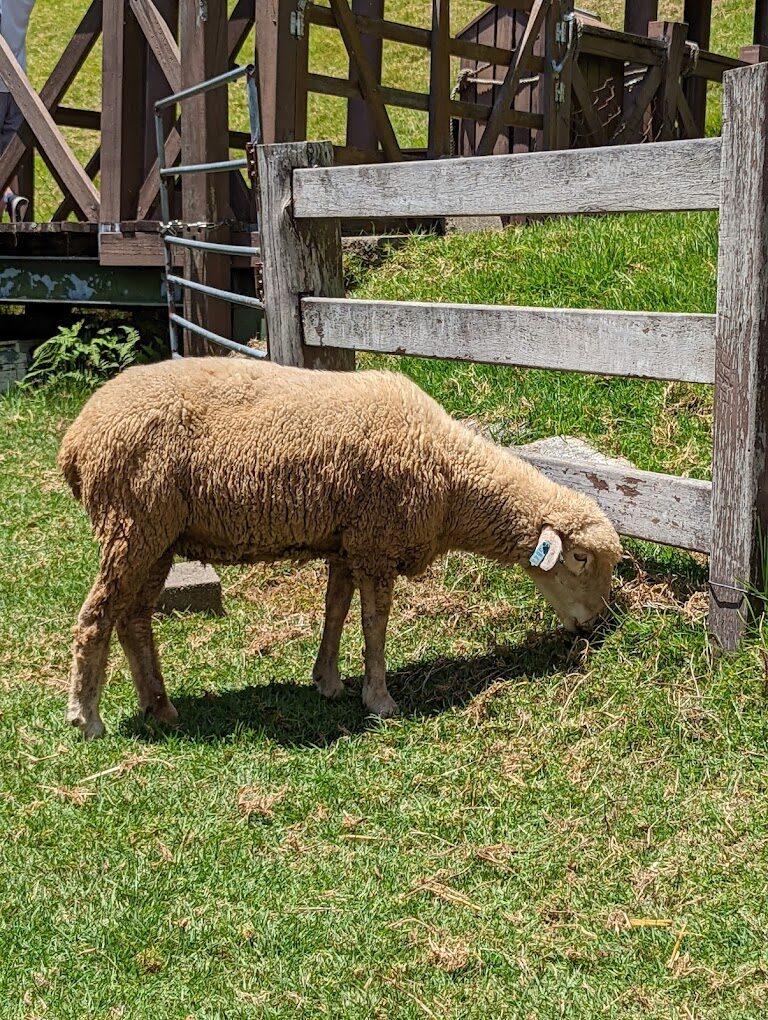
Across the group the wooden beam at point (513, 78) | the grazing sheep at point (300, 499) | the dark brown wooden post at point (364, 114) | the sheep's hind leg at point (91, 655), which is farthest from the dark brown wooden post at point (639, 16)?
the sheep's hind leg at point (91, 655)

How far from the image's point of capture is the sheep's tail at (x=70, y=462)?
4.04 m

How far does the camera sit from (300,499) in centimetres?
409

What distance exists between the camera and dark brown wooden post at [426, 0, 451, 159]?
880 cm

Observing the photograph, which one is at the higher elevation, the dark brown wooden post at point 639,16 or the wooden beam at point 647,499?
the dark brown wooden post at point 639,16

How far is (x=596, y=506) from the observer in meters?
4.31

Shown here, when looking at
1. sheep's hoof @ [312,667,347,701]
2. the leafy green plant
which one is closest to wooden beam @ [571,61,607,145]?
the leafy green plant

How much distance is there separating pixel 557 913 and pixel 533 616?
176 cm

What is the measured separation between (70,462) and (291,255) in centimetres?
163

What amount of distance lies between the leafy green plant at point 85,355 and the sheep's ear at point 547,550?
4773 millimetres

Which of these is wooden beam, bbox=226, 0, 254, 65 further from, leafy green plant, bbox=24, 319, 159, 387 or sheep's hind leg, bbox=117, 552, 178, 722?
sheep's hind leg, bbox=117, 552, 178, 722

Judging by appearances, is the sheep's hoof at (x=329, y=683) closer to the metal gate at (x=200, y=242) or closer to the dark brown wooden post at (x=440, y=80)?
the metal gate at (x=200, y=242)

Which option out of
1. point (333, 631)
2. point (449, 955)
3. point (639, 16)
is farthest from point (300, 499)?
point (639, 16)

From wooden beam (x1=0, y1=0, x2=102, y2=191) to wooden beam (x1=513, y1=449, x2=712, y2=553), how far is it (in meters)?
5.91

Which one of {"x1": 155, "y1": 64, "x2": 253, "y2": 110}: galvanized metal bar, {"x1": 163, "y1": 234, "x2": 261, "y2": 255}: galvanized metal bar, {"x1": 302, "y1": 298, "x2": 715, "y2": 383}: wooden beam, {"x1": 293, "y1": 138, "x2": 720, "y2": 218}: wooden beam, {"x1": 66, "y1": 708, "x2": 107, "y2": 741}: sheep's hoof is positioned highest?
{"x1": 155, "y1": 64, "x2": 253, "y2": 110}: galvanized metal bar
